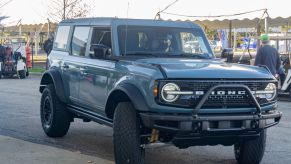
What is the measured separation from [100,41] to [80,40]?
0.71m

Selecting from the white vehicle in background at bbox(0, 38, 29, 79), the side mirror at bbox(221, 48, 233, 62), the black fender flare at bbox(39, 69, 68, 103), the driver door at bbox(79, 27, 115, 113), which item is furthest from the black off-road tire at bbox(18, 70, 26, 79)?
the side mirror at bbox(221, 48, 233, 62)

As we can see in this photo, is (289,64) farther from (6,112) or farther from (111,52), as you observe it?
(111,52)

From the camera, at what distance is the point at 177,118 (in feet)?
18.3

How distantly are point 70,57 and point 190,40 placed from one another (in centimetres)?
185

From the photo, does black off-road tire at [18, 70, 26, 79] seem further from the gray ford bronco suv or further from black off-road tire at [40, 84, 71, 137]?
the gray ford bronco suv

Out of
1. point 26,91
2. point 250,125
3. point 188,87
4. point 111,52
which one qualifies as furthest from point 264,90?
point 26,91

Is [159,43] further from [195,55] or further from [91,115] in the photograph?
[91,115]

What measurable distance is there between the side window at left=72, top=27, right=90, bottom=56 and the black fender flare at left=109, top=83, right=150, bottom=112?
76.3 inches

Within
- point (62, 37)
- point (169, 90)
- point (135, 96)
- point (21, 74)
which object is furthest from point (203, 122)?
point (21, 74)

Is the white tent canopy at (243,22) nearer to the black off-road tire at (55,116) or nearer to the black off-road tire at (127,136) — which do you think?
the black off-road tire at (55,116)

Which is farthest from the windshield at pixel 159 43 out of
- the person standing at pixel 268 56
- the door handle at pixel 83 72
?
the person standing at pixel 268 56

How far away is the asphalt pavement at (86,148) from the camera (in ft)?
24.0

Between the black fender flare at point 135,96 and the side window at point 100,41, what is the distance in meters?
0.93

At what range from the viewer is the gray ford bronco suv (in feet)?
18.6
